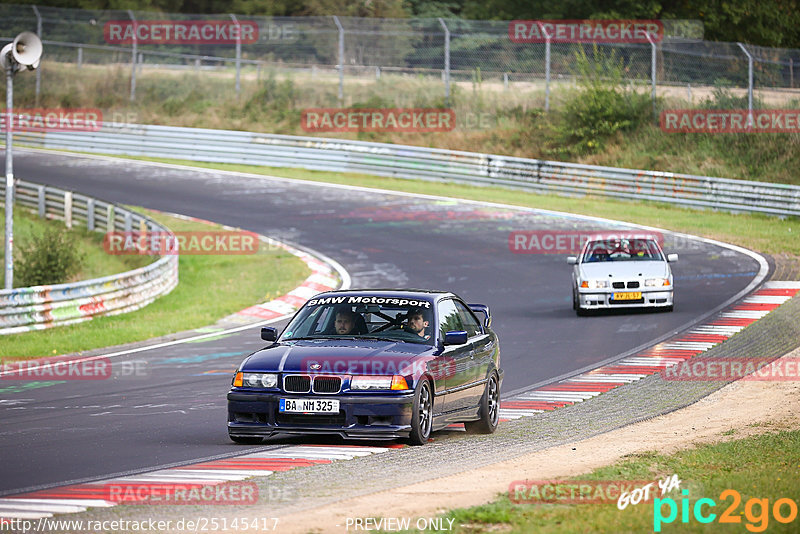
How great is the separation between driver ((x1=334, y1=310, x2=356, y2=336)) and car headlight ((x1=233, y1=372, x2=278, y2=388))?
1.05m

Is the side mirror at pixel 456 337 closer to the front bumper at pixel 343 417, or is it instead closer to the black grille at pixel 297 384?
the front bumper at pixel 343 417

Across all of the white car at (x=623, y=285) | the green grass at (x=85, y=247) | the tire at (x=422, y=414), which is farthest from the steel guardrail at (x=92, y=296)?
the tire at (x=422, y=414)

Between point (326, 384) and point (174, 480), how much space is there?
180cm

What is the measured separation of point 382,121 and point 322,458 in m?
36.1

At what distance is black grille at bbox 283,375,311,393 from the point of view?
32.5 feet

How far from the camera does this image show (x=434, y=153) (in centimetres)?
3981

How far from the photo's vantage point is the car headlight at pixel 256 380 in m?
9.95

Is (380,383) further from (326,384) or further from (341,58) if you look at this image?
(341,58)

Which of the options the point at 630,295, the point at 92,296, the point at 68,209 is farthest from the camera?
the point at 68,209

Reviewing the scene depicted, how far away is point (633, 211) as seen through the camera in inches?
1355

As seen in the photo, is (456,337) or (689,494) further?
(456,337)

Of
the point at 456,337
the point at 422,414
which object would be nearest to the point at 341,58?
the point at 456,337

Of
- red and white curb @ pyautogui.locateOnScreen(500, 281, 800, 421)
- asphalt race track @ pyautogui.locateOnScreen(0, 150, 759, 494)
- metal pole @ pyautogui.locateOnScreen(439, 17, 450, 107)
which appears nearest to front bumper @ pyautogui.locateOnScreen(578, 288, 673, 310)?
asphalt race track @ pyautogui.locateOnScreen(0, 150, 759, 494)

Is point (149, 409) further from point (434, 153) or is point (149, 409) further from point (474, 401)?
point (434, 153)
